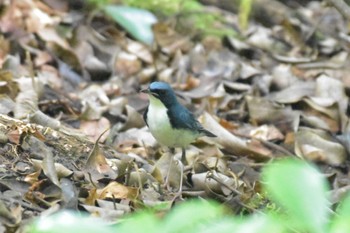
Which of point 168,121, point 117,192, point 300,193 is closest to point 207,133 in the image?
point 168,121

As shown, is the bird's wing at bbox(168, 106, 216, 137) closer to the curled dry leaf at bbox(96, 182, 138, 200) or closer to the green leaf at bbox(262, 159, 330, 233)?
the curled dry leaf at bbox(96, 182, 138, 200)

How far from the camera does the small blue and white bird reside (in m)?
5.13

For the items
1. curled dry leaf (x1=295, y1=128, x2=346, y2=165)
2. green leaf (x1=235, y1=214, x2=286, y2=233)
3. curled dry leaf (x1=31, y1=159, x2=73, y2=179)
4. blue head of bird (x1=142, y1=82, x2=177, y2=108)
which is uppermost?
green leaf (x1=235, y1=214, x2=286, y2=233)

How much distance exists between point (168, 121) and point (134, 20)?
2279mm

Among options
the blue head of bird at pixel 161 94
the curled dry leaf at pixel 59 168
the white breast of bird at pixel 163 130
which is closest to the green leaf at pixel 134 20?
the blue head of bird at pixel 161 94

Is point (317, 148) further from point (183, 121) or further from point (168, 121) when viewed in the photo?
point (168, 121)

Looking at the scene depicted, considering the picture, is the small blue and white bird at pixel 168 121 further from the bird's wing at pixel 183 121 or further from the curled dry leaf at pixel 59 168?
the curled dry leaf at pixel 59 168

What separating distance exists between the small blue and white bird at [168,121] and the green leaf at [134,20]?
1896 mm

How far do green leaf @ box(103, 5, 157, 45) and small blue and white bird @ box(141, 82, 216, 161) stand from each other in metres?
1.90

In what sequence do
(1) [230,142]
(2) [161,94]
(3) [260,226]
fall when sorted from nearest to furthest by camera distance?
(3) [260,226] < (2) [161,94] < (1) [230,142]

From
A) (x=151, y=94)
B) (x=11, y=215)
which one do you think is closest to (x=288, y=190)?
(x=11, y=215)

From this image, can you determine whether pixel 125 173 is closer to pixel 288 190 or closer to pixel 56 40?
pixel 288 190

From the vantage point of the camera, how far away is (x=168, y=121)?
5156 mm

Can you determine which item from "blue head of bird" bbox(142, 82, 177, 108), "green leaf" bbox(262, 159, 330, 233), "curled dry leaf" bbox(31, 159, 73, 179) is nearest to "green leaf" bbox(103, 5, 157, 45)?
"blue head of bird" bbox(142, 82, 177, 108)
